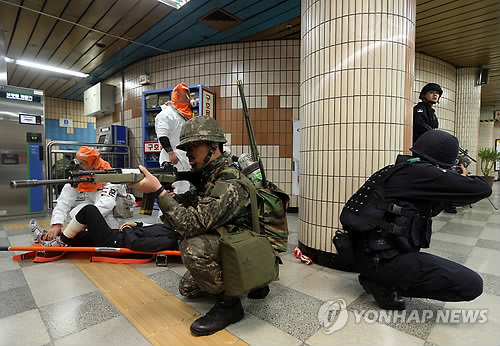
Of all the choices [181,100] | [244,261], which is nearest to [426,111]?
[181,100]

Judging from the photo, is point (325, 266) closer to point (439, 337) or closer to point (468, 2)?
point (439, 337)

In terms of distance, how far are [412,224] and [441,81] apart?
214 inches

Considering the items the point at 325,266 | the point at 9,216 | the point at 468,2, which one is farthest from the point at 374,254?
the point at 9,216

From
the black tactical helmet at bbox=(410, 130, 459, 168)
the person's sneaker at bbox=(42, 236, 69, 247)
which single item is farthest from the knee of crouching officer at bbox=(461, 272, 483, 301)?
the person's sneaker at bbox=(42, 236, 69, 247)

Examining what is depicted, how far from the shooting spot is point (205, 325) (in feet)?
4.59

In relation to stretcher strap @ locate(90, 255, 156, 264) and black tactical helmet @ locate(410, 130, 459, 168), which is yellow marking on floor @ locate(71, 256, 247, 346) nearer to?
stretcher strap @ locate(90, 255, 156, 264)

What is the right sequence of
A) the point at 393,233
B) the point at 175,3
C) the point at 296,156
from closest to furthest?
the point at 393,233 → the point at 175,3 → the point at 296,156

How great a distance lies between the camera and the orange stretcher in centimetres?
229

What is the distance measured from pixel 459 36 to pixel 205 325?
578 centimetres

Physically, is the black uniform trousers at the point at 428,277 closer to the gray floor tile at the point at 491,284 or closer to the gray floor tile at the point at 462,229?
the gray floor tile at the point at 491,284

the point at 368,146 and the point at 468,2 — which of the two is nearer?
the point at 368,146

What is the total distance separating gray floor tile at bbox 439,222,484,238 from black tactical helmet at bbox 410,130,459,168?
2507 mm

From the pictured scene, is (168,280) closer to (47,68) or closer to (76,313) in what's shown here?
(76,313)

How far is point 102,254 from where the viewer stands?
2.44m
